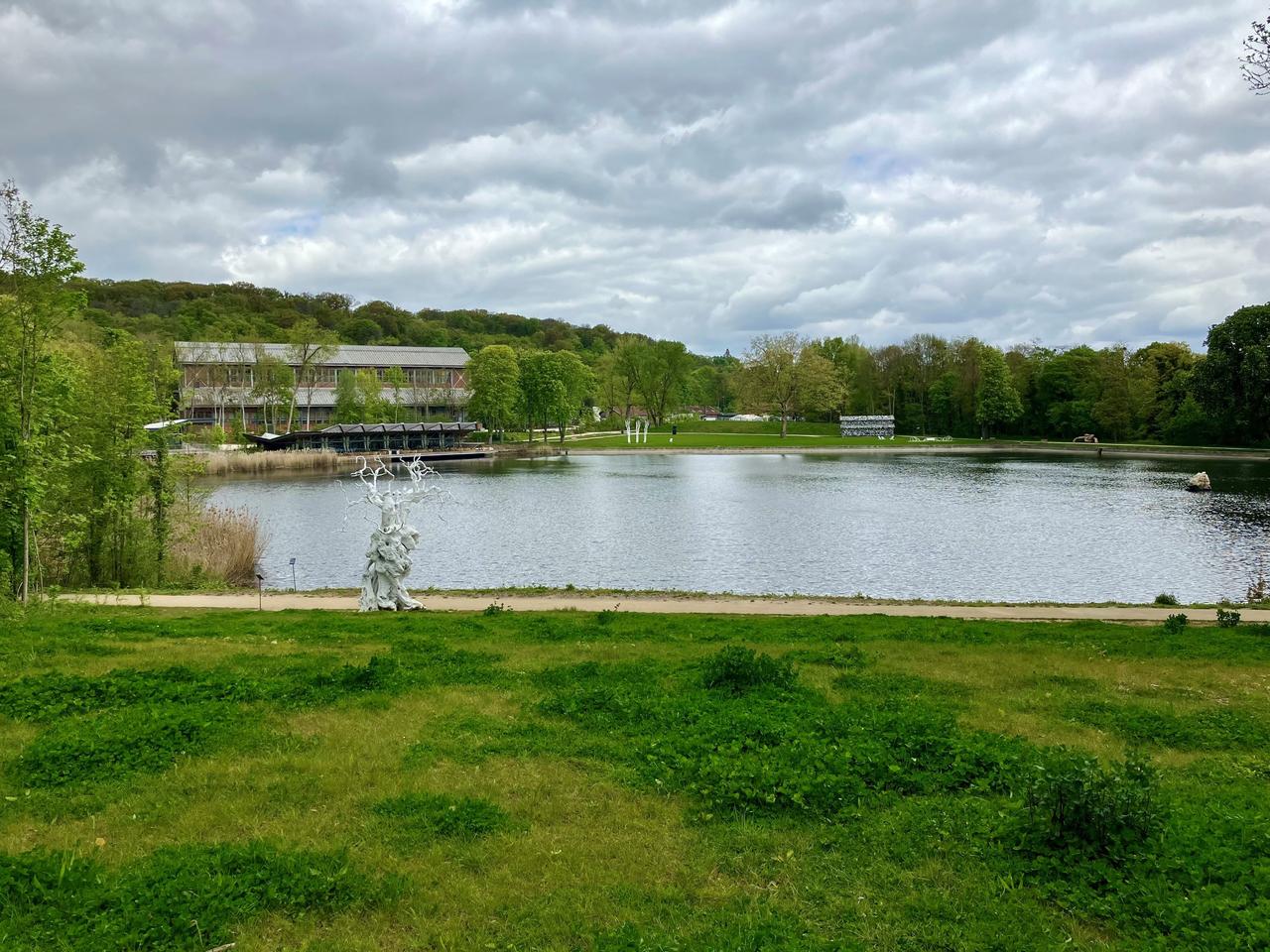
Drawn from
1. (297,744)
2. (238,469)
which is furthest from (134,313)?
(297,744)

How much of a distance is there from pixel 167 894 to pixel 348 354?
125 metres

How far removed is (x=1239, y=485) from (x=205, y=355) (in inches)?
4101

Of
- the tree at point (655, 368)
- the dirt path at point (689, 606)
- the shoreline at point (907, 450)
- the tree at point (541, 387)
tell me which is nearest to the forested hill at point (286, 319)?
the tree at point (655, 368)

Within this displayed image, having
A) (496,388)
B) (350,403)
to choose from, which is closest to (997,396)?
(496,388)

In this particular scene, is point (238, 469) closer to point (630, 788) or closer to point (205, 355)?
point (205, 355)

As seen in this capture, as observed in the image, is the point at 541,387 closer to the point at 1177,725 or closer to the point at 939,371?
the point at 939,371

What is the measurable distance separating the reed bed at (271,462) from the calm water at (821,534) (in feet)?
30.0

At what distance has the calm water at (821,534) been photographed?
24938mm

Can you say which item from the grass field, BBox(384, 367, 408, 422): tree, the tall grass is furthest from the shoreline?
the grass field

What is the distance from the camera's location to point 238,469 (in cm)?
7181

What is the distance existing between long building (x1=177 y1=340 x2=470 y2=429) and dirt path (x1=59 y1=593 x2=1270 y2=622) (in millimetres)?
78635

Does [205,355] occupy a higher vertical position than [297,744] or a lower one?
higher

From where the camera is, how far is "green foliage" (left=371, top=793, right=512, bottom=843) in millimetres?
6000

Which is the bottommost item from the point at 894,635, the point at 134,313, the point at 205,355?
the point at 894,635
